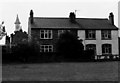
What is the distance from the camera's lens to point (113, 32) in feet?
198

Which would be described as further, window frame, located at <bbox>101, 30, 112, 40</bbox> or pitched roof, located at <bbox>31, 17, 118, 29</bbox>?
window frame, located at <bbox>101, 30, 112, 40</bbox>

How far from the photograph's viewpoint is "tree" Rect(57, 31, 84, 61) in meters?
47.6

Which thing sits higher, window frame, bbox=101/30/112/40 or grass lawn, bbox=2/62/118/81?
window frame, bbox=101/30/112/40

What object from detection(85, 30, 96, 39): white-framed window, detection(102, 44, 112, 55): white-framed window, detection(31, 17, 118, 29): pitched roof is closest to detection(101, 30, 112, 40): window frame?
detection(31, 17, 118, 29): pitched roof

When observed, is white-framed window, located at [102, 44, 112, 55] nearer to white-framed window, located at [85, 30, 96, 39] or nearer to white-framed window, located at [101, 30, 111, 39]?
white-framed window, located at [101, 30, 111, 39]

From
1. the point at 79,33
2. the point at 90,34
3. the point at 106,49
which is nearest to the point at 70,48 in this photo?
the point at 79,33

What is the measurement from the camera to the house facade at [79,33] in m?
57.4

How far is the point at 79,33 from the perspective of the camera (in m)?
59.3

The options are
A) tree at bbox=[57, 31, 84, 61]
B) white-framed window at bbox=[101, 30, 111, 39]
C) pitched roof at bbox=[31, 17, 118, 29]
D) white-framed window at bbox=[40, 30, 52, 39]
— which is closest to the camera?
tree at bbox=[57, 31, 84, 61]

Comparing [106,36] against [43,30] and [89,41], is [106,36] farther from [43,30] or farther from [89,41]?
[43,30]

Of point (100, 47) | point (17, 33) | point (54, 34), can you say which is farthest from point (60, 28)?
point (17, 33)

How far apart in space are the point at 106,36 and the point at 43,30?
1502 cm

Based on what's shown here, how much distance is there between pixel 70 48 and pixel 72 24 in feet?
47.2

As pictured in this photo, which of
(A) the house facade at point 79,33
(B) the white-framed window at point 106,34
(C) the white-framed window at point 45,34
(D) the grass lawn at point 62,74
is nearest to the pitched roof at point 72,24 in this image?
(A) the house facade at point 79,33
